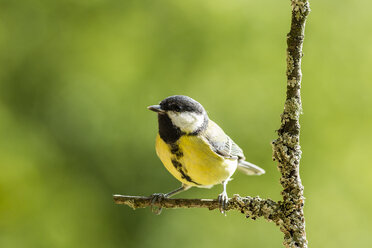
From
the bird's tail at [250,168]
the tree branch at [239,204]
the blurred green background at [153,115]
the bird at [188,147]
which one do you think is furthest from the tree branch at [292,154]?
the blurred green background at [153,115]

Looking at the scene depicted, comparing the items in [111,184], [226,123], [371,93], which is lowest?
[111,184]

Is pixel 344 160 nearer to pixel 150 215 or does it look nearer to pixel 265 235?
pixel 265 235

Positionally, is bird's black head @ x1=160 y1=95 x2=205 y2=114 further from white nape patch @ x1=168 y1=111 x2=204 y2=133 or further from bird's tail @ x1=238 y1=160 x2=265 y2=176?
bird's tail @ x1=238 y1=160 x2=265 y2=176

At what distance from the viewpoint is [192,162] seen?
1.92m

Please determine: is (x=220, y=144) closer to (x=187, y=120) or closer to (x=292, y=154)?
(x=187, y=120)

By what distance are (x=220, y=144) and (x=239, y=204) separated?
682 mm

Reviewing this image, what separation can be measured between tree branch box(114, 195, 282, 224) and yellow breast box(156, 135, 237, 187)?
323 millimetres

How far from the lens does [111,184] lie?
3.53 m

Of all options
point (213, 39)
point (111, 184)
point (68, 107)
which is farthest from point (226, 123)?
point (68, 107)

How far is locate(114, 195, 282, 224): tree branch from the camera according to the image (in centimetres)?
137

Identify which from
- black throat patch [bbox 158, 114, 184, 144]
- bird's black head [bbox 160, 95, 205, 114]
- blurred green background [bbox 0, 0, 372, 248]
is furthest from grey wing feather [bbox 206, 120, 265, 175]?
blurred green background [bbox 0, 0, 372, 248]

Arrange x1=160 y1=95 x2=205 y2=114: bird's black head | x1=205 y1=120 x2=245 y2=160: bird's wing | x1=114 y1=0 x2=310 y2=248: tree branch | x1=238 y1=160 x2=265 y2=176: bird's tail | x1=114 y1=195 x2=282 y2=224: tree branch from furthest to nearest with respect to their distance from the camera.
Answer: x1=238 y1=160 x2=265 y2=176: bird's tail → x1=205 y1=120 x2=245 y2=160: bird's wing → x1=160 y1=95 x2=205 y2=114: bird's black head → x1=114 y1=195 x2=282 y2=224: tree branch → x1=114 y1=0 x2=310 y2=248: tree branch

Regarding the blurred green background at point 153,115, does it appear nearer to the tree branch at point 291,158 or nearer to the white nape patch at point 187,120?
the white nape patch at point 187,120

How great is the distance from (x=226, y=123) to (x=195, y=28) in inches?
34.3
